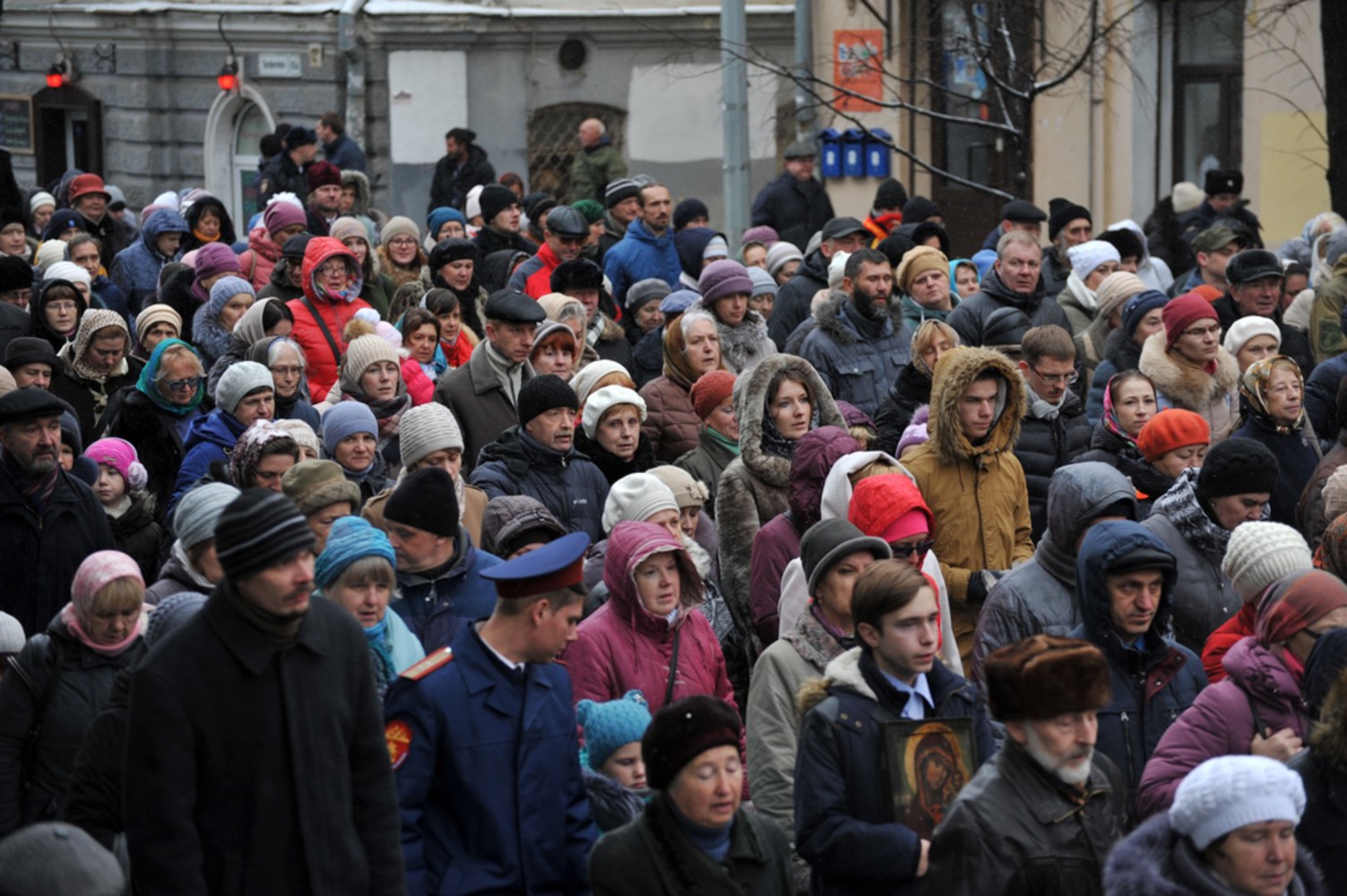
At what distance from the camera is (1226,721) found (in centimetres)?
519

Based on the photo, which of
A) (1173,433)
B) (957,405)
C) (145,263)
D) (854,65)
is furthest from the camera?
(854,65)

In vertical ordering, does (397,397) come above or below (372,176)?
below

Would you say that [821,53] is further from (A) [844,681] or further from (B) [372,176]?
(A) [844,681]

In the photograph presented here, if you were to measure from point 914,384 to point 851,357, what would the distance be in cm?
84

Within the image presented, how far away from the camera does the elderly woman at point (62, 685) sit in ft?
19.0

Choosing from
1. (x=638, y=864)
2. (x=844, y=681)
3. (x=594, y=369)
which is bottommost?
(x=638, y=864)

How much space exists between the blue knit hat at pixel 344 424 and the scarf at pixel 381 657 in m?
2.47

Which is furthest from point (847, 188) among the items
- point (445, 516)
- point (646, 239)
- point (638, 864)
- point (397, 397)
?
point (638, 864)

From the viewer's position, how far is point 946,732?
5078mm

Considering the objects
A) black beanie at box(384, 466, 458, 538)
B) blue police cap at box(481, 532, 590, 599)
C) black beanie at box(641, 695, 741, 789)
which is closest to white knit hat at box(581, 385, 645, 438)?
black beanie at box(384, 466, 458, 538)

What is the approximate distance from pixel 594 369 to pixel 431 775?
439 centimetres

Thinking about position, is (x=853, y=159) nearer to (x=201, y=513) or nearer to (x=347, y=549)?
(x=201, y=513)

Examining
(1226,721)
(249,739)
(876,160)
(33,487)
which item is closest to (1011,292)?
(33,487)

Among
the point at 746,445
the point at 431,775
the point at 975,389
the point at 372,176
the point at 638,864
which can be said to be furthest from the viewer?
the point at 372,176
